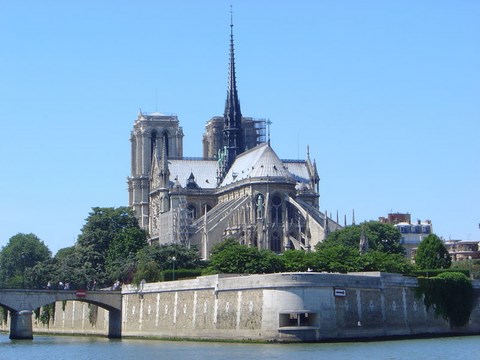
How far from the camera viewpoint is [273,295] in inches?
3324

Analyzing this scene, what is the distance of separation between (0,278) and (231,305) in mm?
89819

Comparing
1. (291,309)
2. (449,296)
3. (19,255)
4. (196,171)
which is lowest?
(291,309)

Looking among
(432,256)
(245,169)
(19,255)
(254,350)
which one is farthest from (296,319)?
(19,255)

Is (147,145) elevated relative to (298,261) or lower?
elevated

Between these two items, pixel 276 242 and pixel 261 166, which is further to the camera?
pixel 261 166

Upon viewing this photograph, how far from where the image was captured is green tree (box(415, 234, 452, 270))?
116 metres

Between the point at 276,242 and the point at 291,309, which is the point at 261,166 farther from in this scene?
the point at 291,309

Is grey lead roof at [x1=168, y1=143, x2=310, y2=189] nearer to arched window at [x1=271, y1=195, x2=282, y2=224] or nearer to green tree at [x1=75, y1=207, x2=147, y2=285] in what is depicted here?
arched window at [x1=271, y1=195, x2=282, y2=224]

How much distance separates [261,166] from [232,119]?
64.5 ft

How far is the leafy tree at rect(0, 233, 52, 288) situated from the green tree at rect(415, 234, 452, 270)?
62.7 metres

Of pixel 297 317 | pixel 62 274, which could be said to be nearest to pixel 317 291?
pixel 297 317

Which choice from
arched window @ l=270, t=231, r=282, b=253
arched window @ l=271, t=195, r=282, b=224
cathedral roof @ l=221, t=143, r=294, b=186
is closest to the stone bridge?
arched window @ l=270, t=231, r=282, b=253

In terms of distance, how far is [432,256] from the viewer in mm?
116938

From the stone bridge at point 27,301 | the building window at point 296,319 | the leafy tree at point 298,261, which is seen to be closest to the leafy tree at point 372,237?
the leafy tree at point 298,261
